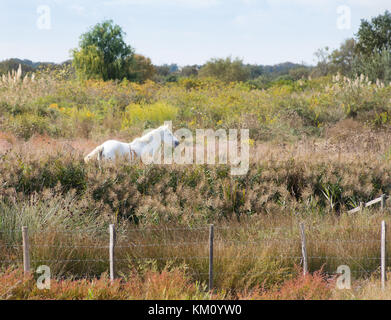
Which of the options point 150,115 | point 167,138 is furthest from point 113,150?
point 150,115

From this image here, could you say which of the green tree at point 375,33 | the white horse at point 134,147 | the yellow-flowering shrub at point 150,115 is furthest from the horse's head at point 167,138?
the green tree at point 375,33

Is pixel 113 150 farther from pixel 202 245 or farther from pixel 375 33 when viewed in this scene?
pixel 375 33

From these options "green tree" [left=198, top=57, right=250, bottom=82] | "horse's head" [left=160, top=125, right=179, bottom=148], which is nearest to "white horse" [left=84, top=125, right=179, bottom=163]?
"horse's head" [left=160, top=125, right=179, bottom=148]

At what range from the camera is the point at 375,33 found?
31.1 meters

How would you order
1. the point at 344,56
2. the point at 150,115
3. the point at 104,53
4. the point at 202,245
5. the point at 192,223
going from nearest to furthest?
the point at 202,245, the point at 192,223, the point at 150,115, the point at 104,53, the point at 344,56

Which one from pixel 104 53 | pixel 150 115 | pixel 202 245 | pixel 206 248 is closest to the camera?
pixel 206 248

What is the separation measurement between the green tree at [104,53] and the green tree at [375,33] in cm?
1558

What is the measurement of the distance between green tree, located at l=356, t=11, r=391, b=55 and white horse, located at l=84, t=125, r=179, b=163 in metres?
25.4

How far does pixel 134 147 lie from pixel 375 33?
2739 centimetres

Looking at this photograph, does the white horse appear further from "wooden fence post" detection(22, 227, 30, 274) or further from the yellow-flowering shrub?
the yellow-flowering shrub

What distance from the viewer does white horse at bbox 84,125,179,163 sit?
8.20 meters

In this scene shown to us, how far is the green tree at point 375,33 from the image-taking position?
3070cm
